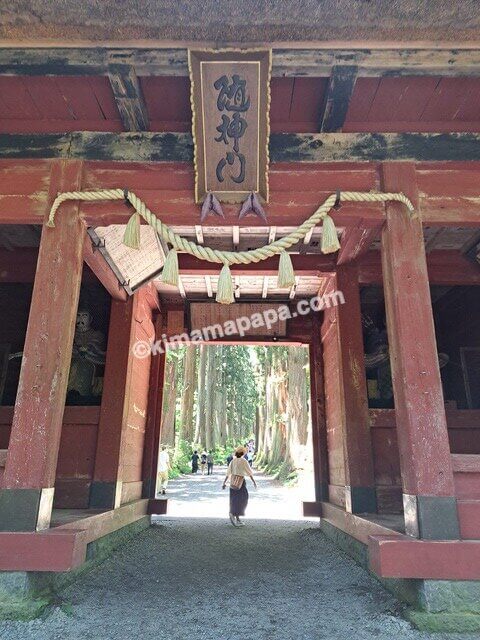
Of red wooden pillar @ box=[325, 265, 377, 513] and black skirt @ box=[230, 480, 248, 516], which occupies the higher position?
red wooden pillar @ box=[325, 265, 377, 513]

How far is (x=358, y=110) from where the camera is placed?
3.57 metres

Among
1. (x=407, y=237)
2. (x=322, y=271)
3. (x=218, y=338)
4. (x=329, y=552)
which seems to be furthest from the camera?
(x=218, y=338)

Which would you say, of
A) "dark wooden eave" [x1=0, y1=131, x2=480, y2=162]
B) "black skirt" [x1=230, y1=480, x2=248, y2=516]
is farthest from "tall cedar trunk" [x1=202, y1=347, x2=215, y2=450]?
"dark wooden eave" [x1=0, y1=131, x2=480, y2=162]

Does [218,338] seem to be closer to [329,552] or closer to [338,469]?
[338,469]

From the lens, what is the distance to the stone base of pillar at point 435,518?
2621 mm

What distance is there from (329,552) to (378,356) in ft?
8.34

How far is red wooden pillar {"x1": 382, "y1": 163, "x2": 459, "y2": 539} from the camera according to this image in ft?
8.82

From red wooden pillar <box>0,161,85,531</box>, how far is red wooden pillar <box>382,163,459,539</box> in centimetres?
246

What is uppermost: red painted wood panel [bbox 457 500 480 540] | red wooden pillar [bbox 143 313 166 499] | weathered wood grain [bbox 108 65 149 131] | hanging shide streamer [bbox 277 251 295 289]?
weathered wood grain [bbox 108 65 149 131]

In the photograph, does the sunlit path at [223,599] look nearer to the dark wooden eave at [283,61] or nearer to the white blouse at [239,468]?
the white blouse at [239,468]

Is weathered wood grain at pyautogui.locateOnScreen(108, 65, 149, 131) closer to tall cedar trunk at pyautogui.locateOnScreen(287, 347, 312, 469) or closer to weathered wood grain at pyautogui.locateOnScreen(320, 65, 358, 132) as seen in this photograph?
weathered wood grain at pyautogui.locateOnScreen(320, 65, 358, 132)

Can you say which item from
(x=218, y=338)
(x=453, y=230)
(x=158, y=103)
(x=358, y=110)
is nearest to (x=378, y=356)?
(x=453, y=230)

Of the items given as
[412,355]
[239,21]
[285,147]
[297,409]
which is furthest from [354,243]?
[297,409]

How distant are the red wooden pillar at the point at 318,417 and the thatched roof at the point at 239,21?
4.42 metres
